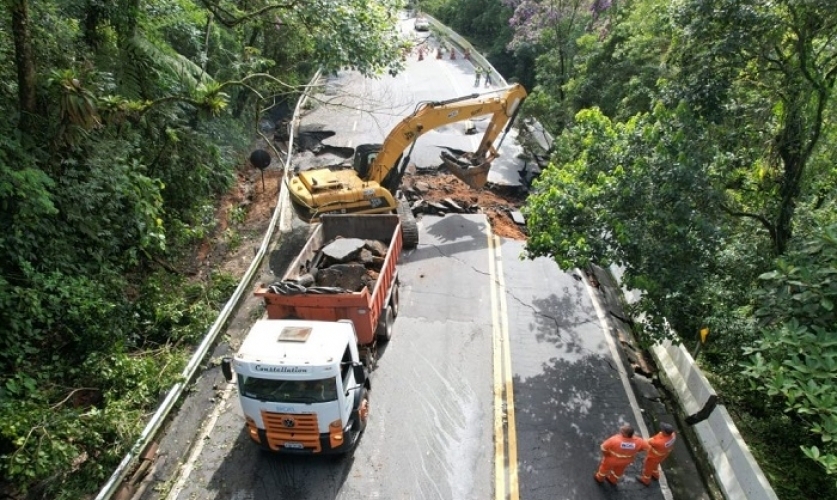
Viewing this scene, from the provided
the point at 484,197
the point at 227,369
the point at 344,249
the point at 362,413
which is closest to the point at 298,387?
the point at 227,369

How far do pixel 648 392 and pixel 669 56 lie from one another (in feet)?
21.5

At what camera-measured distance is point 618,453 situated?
7812mm

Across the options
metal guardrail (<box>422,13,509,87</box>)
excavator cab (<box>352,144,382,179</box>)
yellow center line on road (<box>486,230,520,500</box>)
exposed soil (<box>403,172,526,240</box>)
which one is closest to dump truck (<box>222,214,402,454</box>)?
yellow center line on road (<box>486,230,520,500</box>)

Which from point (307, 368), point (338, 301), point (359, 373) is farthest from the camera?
point (338, 301)

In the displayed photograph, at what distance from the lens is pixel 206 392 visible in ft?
31.9

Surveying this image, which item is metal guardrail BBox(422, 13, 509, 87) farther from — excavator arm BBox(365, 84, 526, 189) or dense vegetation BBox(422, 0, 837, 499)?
dense vegetation BBox(422, 0, 837, 499)

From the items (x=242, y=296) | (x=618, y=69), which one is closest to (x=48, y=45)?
(x=242, y=296)

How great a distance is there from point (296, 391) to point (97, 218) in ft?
17.9

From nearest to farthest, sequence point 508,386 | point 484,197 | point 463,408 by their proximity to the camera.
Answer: point 463,408, point 508,386, point 484,197

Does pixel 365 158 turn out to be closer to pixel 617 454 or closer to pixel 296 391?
pixel 296 391

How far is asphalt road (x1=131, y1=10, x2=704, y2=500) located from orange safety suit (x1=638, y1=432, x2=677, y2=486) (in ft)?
0.64

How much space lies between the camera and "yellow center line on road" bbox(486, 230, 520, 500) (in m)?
8.19

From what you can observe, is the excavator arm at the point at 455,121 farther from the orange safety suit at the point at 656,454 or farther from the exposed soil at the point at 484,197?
the orange safety suit at the point at 656,454

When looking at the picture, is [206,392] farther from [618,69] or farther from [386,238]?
[618,69]
